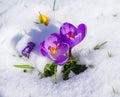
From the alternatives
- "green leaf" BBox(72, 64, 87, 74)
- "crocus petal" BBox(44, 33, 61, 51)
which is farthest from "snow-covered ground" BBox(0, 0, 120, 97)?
"crocus petal" BBox(44, 33, 61, 51)

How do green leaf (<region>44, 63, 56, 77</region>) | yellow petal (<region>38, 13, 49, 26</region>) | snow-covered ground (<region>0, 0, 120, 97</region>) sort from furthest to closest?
yellow petal (<region>38, 13, 49, 26</region>)
green leaf (<region>44, 63, 56, 77</region>)
snow-covered ground (<region>0, 0, 120, 97</region>)

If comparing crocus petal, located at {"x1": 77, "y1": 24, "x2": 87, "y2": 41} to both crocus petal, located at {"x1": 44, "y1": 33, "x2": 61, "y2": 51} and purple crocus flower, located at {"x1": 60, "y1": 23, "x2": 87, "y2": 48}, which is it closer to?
purple crocus flower, located at {"x1": 60, "y1": 23, "x2": 87, "y2": 48}

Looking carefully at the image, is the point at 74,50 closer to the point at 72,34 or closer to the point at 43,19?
the point at 72,34

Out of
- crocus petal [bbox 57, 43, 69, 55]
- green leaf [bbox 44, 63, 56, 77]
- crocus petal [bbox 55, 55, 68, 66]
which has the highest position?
crocus petal [bbox 57, 43, 69, 55]

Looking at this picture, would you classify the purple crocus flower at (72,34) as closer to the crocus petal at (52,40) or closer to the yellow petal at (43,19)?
the crocus petal at (52,40)

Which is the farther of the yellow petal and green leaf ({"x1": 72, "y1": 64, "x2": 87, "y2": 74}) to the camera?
the yellow petal

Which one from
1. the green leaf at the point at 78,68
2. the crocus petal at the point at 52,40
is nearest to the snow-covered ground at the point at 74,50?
the green leaf at the point at 78,68

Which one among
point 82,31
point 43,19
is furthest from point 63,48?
point 43,19
